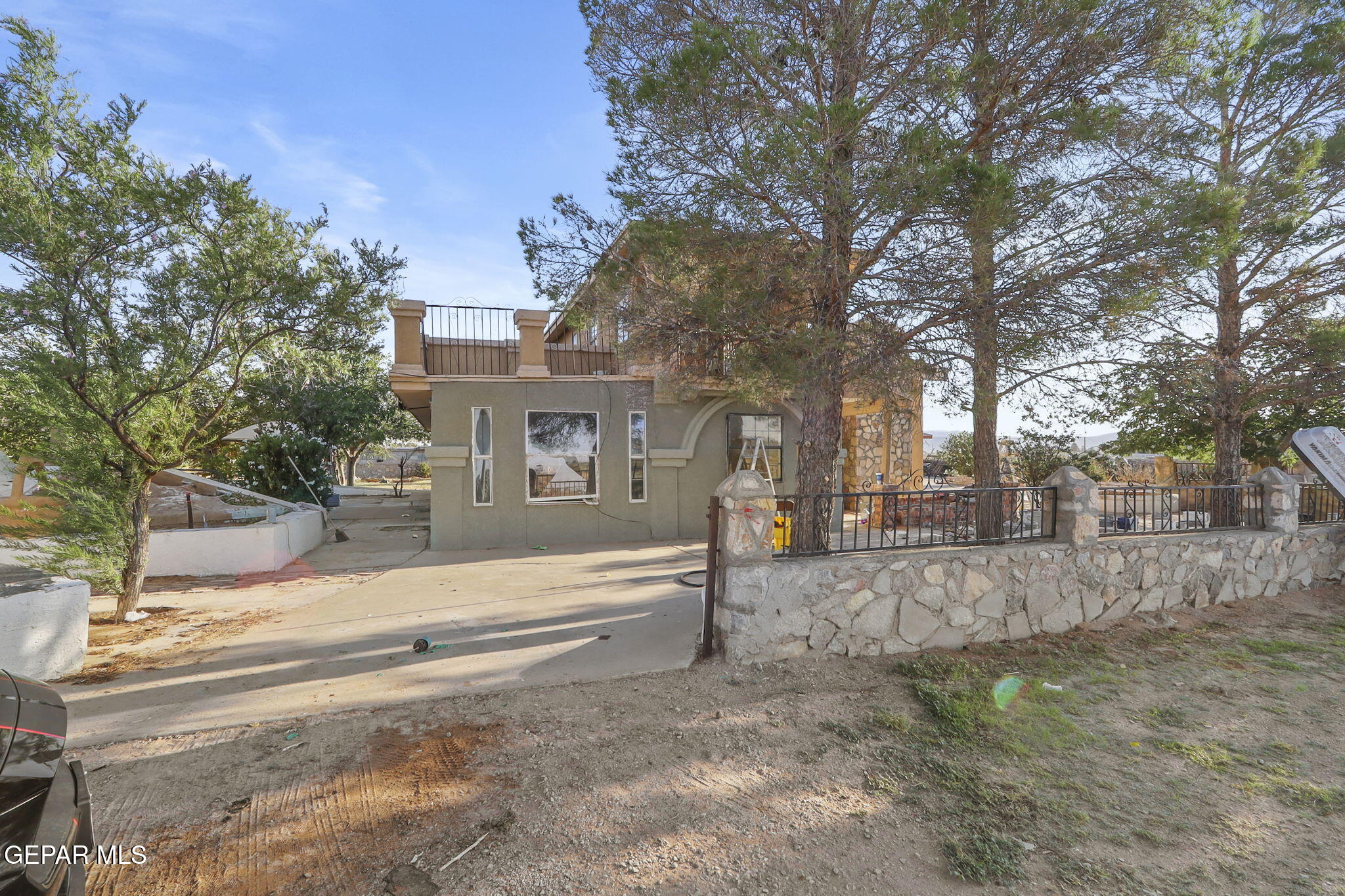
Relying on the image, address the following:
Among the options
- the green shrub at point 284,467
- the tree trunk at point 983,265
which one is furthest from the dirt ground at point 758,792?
the green shrub at point 284,467

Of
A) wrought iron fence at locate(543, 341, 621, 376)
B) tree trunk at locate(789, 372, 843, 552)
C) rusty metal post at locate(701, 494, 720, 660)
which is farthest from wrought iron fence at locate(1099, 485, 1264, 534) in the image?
wrought iron fence at locate(543, 341, 621, 376)

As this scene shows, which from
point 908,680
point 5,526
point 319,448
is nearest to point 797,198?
point 908,680

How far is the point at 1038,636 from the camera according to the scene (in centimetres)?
587

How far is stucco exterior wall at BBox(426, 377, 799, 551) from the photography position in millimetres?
10094

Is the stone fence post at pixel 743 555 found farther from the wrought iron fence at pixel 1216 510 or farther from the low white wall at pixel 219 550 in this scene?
the low white wall at pixel 219 550

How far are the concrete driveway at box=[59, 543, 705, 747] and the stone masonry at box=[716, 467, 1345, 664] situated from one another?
86cm

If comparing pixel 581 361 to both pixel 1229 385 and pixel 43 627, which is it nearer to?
→ pixel 43 627

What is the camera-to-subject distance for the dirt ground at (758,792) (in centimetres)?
Result: 258

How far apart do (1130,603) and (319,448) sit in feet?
52.3

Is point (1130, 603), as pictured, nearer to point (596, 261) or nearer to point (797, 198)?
point (797, 198)

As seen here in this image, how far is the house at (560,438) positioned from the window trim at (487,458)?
0.02 meters

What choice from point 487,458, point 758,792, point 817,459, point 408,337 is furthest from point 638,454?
point 758,792

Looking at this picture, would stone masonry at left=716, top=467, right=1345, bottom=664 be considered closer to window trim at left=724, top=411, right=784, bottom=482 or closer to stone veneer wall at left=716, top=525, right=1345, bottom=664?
stone veneer wall at left=716, top=525, right=1345, bottom=664

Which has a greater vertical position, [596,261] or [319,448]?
[596,261]
